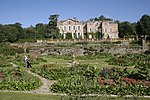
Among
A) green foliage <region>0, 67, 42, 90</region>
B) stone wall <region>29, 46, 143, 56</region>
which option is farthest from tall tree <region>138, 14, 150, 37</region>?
green foliage <region>0, 67, 42, 90</region>

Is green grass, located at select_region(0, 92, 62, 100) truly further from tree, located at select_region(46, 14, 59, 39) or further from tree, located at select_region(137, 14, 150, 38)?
tree, located at select_region(137, 14, 150, 38)

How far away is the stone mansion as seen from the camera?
250 ft

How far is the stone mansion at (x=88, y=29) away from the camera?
250ft

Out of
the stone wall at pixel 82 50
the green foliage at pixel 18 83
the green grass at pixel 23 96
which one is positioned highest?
the stone wall at pixel 82 50

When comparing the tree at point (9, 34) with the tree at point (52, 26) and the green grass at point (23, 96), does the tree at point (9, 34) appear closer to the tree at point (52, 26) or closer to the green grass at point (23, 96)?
the tree at point (52, 26)

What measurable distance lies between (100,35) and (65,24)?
10723 mm

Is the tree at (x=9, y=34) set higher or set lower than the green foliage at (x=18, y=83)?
higher

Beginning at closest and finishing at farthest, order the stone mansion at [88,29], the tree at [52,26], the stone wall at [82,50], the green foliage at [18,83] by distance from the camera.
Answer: the green foliage at [18,83] → the stone wall at [82,50] → the stone mansion at [88,29] → the tree at [52,26]

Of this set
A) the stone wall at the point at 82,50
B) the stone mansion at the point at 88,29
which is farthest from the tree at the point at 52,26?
the stone wall at the point at 82,50

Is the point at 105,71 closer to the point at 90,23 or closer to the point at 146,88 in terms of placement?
the point at 146,88

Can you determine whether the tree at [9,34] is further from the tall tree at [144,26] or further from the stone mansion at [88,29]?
the tall tree at [144,26]

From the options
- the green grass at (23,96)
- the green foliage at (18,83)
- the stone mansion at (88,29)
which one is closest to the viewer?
the green grass at (23,96)

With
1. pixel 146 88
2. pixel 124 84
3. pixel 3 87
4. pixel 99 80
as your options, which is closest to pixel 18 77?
pixel 3 87

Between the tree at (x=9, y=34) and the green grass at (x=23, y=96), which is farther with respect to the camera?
the tree at (x=9, y=34)
